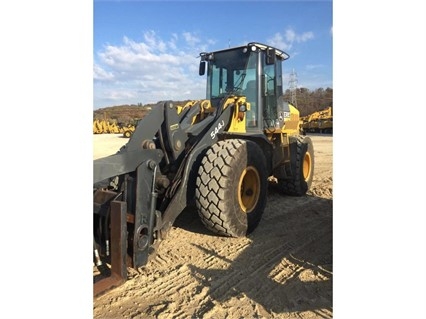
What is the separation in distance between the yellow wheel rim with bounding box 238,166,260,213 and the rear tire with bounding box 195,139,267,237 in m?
0.01

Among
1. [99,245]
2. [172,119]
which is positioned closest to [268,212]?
[172,119]

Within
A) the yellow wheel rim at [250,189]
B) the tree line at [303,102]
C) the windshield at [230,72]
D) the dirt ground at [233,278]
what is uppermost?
the windshield at [230,72]

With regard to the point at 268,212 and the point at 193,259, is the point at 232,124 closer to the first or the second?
the point at 268,212

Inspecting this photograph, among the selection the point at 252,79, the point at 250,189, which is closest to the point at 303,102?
the point at 252,79

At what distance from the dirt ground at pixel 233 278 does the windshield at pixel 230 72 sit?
80.3 inches

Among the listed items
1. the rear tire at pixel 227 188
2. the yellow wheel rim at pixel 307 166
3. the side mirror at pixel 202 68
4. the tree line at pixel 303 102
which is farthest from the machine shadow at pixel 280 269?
the side mirror at pixel 202 68

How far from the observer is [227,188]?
3.22 meters

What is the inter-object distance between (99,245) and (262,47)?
3501mm

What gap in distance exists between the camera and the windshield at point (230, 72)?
4.73 metres

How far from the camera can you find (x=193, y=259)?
3104 millimetres

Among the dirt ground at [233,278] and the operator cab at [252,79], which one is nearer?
the dirt ground at [233,278]

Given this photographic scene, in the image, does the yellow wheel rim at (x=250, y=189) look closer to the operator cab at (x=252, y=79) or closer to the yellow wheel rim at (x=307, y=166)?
the operator cab at (x=252, y=79)

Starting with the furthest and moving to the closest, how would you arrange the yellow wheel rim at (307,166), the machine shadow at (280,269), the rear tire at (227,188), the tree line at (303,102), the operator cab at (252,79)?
the yellow wheel rim at (307,166), the operator cab at (252,79), the rear tire at (227,188), the machine shadow at (280,269), the tree line at (303,102)

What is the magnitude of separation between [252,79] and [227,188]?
83.0 inches
